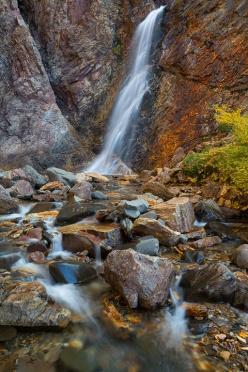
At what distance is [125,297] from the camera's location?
328cm

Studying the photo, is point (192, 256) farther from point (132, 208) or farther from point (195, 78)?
point (195, 78)

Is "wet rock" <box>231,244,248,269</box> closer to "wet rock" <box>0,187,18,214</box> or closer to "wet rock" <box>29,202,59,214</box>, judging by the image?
"wet rock" <box>29,202,59,214</box>

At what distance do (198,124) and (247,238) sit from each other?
9.62 m

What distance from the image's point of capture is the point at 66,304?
3381 millimetres

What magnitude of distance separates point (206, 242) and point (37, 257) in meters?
3.17

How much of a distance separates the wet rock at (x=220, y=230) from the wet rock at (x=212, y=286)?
2.08 meters

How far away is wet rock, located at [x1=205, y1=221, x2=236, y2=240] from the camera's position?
215 inches

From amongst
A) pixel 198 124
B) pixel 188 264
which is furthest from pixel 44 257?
pixel 198 124

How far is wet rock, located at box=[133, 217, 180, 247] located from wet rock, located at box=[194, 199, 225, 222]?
156 centimetres

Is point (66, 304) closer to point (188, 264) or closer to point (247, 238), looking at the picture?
point (188, 264)

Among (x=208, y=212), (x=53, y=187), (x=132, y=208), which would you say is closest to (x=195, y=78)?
(x=53, y=187)

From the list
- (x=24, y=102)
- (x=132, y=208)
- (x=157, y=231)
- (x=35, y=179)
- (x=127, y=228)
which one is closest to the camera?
(x=157, y=231)

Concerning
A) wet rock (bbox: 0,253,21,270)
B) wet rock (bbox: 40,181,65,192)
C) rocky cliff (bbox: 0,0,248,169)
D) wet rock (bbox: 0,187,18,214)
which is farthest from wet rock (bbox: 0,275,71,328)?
rocky cliff (bbox: 0,0,248,169)

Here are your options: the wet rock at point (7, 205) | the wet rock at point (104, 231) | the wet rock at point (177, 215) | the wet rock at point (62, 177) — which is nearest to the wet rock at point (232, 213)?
the wet rock at point (177, 215)
